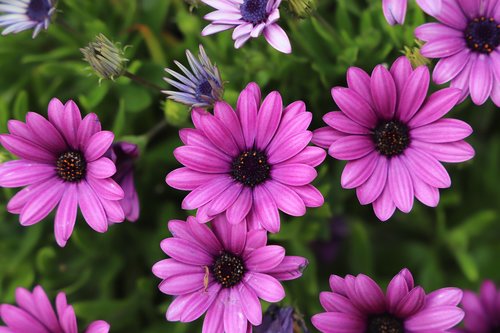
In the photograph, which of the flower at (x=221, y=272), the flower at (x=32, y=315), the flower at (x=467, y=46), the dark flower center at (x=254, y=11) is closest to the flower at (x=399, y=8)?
the flower at (x=467, y=46)

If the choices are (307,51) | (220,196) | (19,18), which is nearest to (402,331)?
(220,196)

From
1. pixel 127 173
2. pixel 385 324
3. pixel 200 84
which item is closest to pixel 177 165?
pixel 127 173

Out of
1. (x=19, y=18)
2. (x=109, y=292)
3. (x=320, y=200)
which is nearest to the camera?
(x=320, y=200)

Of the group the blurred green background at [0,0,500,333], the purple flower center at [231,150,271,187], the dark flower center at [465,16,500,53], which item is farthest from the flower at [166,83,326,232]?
the dark flower center at [465,16,500,53]

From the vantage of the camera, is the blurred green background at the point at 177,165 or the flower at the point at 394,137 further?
the blurred green background at the point at 177,165

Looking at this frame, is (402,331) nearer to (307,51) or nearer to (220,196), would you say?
(220,196)

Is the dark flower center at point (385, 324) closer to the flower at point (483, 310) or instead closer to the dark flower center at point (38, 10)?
the flower at point (483, 310)
